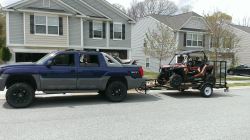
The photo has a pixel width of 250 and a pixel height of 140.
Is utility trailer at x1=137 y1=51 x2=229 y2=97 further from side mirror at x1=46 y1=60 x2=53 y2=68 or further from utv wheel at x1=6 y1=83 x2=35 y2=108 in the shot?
utv wheel at x1=6 y1=83 x2=35 y2=108

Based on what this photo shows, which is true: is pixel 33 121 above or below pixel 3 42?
below

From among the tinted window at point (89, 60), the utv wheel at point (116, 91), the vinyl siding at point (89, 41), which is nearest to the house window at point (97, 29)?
the vinyl siding at point (89, 41)

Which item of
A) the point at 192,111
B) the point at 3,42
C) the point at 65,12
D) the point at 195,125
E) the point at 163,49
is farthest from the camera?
the point at 3,42

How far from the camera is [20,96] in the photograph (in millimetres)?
9031

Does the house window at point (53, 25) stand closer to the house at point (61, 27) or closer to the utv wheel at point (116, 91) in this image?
the house at point (61, 27)

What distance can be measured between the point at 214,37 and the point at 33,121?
73.6 feet

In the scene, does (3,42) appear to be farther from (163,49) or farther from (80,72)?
(80,72)

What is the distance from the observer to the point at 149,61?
35.9 metres

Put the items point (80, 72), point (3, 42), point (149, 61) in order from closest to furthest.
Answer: point (80, 72) < point (3, 42) < point (149, 61)

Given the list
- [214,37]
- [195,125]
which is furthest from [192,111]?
[214,37]

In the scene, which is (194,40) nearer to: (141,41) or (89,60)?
(141,41)

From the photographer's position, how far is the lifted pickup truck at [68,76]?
903 cm

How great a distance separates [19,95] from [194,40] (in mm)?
28550

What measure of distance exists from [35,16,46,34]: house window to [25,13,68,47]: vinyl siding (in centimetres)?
46
